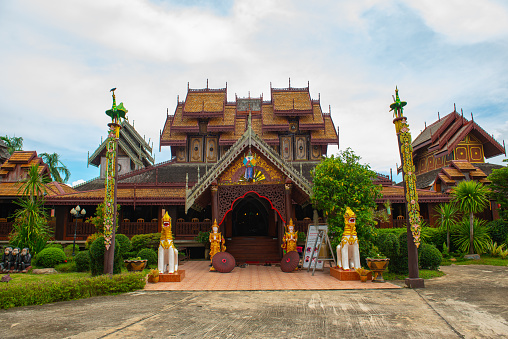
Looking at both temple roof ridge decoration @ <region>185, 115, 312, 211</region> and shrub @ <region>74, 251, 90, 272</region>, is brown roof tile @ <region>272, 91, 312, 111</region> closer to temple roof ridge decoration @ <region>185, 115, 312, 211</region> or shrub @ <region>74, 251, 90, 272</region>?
temple roof ridge decoration @ <region>185, 115, 312, 211</region>

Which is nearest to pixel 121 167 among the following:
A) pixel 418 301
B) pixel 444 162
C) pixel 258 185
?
pixel 258 185

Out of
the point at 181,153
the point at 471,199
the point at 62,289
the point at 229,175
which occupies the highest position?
the point at 181,153

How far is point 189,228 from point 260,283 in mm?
9109

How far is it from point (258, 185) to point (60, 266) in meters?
8.13

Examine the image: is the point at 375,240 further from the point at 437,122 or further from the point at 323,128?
the point at 437,122

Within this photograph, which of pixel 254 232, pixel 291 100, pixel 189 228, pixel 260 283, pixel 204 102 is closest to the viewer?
pixel 260 283

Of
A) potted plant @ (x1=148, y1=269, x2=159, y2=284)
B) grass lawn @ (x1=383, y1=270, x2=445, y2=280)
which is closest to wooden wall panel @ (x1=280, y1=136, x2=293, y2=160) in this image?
grass lawn @ (x1=383, y1=270, x2=445, y2=280)

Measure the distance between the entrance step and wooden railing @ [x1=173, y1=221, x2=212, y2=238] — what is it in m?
1.78

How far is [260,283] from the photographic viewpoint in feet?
31.5

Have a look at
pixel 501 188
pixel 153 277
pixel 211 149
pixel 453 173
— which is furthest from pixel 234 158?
pixel 453 173

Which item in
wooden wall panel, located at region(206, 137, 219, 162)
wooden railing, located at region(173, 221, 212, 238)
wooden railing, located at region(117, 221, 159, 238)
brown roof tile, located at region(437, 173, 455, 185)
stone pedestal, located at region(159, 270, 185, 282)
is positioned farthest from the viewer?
wooden wall panel, located at region(206, 137, 219, 162)

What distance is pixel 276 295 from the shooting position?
25.6 feet

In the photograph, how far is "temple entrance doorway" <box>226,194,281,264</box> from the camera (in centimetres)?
1582

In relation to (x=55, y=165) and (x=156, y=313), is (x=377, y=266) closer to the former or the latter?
(x=156, y=313)
